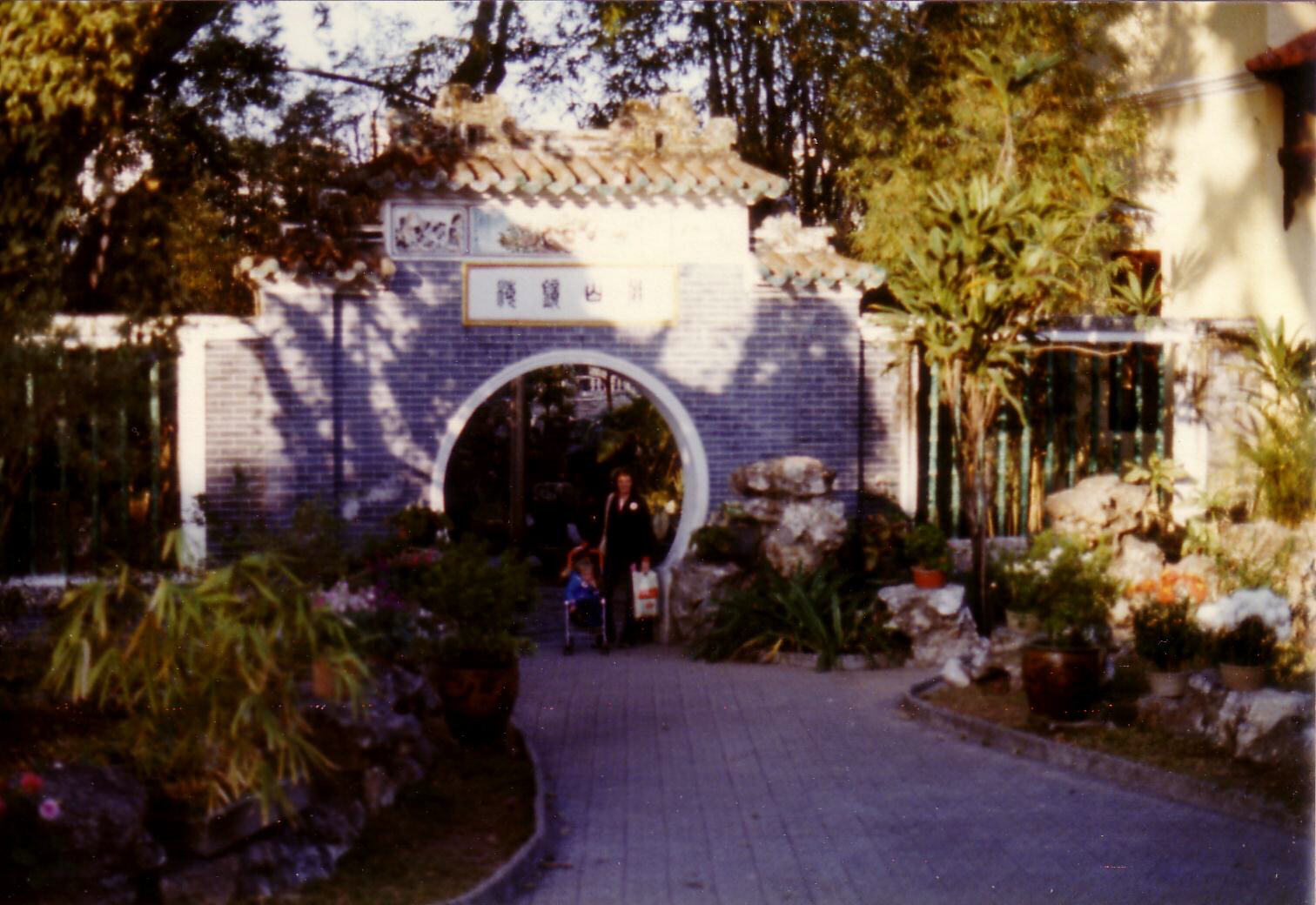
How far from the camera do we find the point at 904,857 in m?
6.56

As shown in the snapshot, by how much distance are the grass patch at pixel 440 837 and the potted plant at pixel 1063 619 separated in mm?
3202

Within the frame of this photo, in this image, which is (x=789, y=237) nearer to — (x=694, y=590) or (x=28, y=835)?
(x=694, y=590)

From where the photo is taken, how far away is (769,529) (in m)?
12.0

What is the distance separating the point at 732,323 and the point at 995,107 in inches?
159

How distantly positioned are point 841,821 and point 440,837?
206 cm

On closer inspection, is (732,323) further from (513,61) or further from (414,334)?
(513,61)

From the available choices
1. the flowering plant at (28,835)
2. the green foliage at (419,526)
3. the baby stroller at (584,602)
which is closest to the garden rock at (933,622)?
the baby stroller at (584,602)

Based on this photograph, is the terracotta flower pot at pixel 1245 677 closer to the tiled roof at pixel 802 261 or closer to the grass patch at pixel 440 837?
the grass patch at pixel 440 837

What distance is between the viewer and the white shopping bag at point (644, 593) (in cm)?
1202

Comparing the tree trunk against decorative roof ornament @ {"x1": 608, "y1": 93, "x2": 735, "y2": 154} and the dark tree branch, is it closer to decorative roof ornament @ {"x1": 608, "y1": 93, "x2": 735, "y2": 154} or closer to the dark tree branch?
decorative roof ornament @ {"x1": 608, "y1": 93, "x2": 735, "y2": 154}

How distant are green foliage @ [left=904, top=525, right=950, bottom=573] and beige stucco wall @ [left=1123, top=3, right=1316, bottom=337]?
4.75 metres


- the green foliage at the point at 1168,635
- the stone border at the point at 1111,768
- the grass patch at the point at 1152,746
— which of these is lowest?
the stone border at the point at 1111,768

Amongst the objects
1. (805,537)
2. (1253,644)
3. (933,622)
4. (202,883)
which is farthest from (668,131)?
(202,883)

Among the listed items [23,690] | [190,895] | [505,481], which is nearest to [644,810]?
[190,895]
